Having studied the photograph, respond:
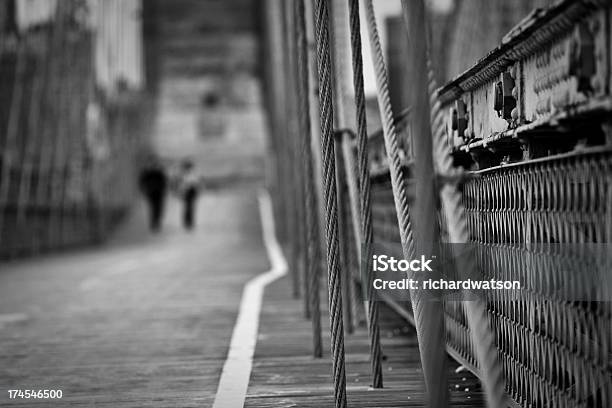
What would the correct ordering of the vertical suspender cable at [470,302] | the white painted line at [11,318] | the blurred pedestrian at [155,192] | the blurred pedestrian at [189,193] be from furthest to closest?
the blurred pedestrian at [189,193] → the blurred pedestrian at [155,192] → the white painted line at [11,318] → the vertical suspender cable at [470,302]

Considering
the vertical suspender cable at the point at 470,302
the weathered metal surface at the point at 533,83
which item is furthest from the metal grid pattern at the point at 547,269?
the vertical suspender cable at the point at 470,302

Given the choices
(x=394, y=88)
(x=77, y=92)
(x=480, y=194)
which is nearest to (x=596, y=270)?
(x=480, y=194)

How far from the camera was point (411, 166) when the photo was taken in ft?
17.1

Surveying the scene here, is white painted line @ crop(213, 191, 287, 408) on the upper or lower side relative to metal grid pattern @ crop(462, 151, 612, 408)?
lower

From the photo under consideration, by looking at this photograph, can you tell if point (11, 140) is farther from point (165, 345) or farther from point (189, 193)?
point (165, 345)

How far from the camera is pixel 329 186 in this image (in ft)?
12.6

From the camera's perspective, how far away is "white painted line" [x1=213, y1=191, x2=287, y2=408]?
4.22 meters

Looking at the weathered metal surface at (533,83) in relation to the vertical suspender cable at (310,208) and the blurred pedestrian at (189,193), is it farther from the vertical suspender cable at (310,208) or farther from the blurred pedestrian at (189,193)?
the blurred pedestrian at (189,193)

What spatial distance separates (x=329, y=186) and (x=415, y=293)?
593 mm

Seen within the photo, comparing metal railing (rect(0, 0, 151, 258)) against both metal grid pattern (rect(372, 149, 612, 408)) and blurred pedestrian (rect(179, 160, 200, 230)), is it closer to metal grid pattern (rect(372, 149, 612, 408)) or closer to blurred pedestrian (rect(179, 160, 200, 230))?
blurred pedestrian (rect(179, 160, 200, 230))

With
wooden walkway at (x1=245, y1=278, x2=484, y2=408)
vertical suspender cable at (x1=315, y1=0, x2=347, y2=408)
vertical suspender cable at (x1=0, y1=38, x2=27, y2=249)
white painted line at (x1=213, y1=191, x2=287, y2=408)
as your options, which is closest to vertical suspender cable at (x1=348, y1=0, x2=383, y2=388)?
wooden walkway at (x1=245, y1=278, x2=484, y2=408)

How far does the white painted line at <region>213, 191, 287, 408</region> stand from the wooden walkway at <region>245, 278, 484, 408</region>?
0.05 meters

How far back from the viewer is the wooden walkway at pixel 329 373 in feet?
13.1

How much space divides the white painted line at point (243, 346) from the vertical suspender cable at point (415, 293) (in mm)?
1003
